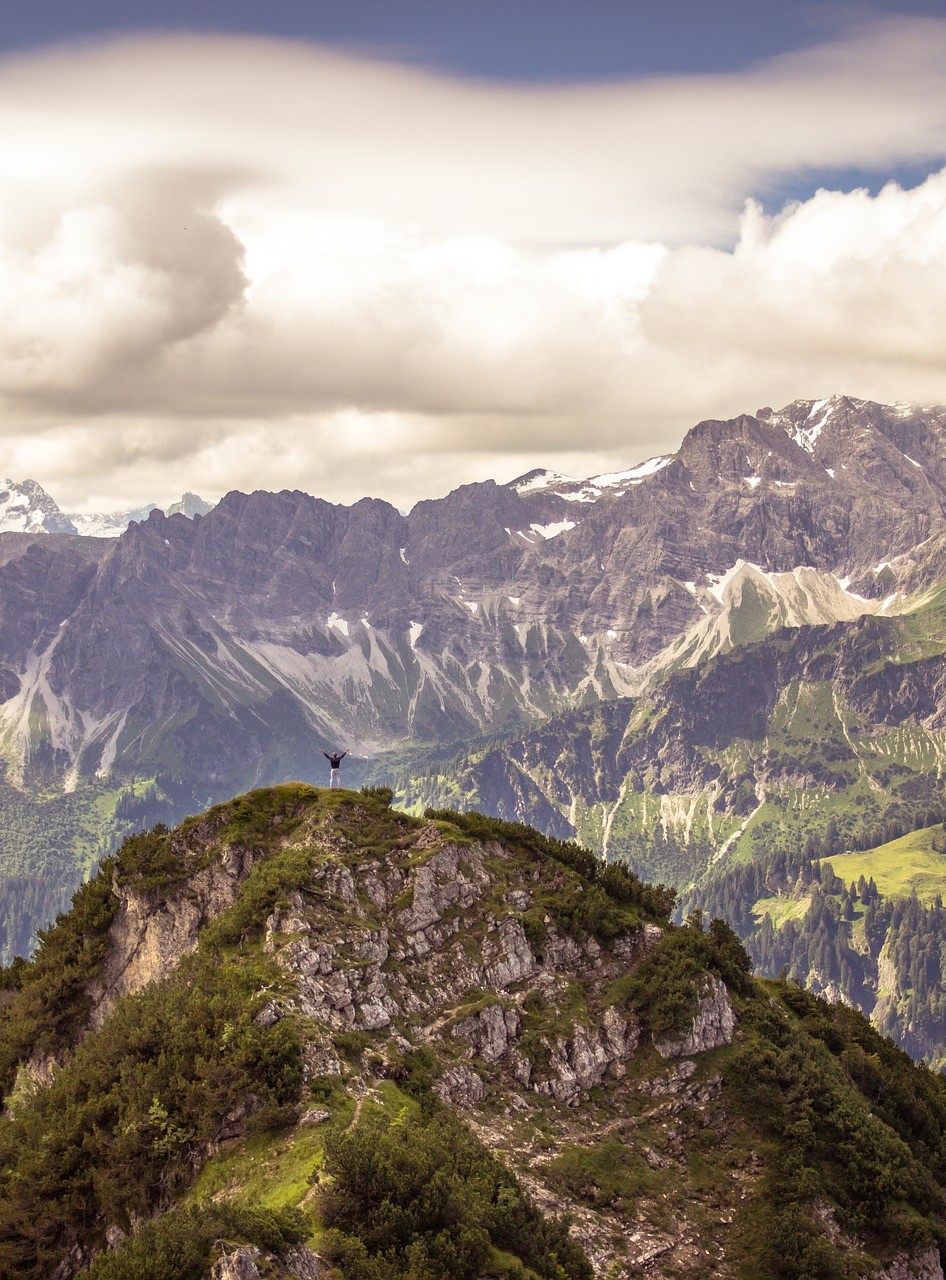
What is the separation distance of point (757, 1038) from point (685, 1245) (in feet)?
89.3

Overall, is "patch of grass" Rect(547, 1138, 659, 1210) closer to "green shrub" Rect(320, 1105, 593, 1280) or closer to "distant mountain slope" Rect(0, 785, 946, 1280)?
"distant mountain slope" Rect(0, 785, 946, 1280)

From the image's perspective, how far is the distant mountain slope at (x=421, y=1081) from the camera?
273 feet

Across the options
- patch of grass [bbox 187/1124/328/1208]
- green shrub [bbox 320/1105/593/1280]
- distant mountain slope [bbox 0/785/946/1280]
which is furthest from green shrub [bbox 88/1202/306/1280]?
patch of grass [bbox 187/1124/328/1208]

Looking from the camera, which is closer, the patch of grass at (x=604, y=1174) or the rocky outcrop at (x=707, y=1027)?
the patch of grass at (x=604, y=1174)

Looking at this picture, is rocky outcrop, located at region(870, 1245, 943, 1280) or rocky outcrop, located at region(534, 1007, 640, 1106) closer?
rocky outcrop, located at region(870, 1245, 943, 1280)

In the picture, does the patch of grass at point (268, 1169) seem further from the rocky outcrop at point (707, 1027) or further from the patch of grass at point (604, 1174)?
the rocky outcrop at point (707, 1027)

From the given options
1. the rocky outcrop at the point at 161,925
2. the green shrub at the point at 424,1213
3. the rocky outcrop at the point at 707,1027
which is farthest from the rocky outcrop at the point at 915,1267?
the rocky outcrop at the point at 161,925

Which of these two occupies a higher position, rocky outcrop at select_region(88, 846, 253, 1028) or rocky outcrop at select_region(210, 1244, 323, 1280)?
rocky outcrop at select_region(88, 846, 253, 1028)

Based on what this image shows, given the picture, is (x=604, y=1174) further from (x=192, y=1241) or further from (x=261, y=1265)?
(x=192, y=1241)

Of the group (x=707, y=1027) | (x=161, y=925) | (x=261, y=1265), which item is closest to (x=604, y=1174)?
(x=707, y=1027)

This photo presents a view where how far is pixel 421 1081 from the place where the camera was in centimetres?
10369

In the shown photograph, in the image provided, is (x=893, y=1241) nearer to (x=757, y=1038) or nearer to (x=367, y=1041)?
(x=757, y=1038)

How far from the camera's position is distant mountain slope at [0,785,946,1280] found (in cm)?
8319

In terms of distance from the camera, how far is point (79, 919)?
138875mm
